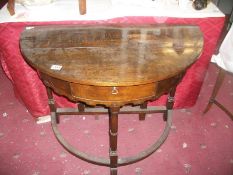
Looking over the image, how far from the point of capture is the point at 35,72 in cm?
206

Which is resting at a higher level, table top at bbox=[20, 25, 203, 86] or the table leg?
table top at bbox=[20, 25, 203, 86]

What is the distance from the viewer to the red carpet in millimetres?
2002

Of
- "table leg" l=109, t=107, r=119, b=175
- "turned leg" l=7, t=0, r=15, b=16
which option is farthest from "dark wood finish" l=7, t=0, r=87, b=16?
"table leg" l=109, t=107, r=119, b=175

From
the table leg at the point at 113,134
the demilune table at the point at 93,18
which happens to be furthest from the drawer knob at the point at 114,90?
the demilune table at the point at 93,18

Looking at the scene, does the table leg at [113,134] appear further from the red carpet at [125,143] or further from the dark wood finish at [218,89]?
the dark wood finish at [218,89]

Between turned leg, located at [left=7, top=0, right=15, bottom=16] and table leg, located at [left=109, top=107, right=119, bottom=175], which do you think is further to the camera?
turned leg, located at [left=7, top=0, right=15, bottom=16]

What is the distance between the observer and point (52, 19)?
173 cm

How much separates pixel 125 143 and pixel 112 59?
109 cm

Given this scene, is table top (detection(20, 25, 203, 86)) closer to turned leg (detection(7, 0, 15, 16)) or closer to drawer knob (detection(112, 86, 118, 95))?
drawer knob (detection(112, 86, 118, 95))

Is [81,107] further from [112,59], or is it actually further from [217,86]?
[217,86]

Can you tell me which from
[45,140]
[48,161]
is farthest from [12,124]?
[48,161]

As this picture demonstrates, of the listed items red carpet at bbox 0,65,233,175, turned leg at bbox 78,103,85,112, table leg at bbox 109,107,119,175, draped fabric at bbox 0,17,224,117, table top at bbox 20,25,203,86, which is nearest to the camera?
table top at bbox 20,25,203,86

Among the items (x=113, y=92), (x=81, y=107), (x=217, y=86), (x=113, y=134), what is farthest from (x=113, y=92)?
(x=217, y=86)

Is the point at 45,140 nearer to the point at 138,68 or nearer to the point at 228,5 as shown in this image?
the point at 138,68
